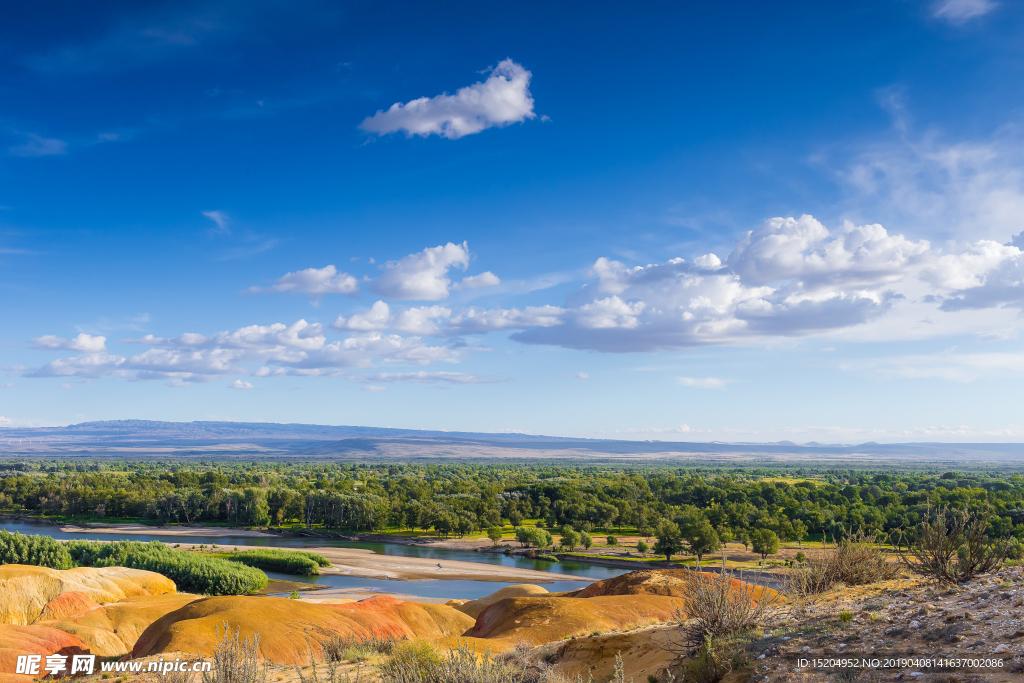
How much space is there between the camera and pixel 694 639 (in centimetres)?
1262

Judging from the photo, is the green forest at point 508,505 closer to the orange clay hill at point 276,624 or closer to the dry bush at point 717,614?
the orange clay hill at point 276,624

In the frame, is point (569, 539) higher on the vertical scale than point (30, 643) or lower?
lower

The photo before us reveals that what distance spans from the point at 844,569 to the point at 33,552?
68.9 meters

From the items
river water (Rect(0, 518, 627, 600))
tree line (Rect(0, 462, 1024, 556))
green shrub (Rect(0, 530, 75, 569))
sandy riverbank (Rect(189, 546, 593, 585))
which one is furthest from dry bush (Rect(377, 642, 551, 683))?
tree line (Rect(0, 462, 1024, 556))

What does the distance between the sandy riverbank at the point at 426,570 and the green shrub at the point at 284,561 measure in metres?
1.65

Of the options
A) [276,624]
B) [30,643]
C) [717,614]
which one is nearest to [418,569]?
[276,624]

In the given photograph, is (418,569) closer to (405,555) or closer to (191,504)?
(405,555)

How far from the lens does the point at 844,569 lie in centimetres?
1842

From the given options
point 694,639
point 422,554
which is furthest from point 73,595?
point 422,554

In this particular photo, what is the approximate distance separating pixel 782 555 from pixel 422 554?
49856 millimetres

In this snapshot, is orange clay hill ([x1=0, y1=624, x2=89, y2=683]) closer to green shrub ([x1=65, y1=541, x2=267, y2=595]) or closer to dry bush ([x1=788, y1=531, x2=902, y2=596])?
dry bush ([x1=788, y1=531, x2=902, y2=596])

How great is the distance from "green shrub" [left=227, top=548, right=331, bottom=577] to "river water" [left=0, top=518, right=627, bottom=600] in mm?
1113

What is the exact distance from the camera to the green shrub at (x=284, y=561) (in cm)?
7088

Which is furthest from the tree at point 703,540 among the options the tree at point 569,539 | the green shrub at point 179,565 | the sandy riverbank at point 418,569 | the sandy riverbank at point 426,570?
the green shrub at point 179,565
